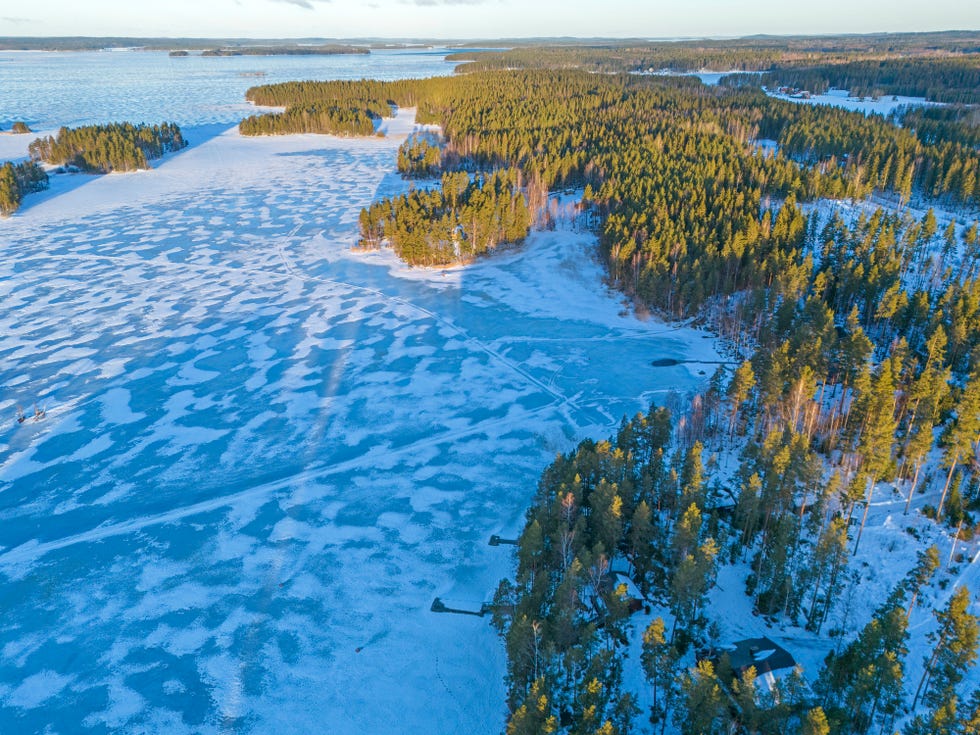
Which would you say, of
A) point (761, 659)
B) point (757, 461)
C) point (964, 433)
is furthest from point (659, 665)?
point (964, 433)

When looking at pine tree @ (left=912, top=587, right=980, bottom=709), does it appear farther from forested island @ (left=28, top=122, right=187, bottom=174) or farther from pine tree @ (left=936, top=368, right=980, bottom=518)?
forested island @ (left=28, top=122, right=187, bottom=174)

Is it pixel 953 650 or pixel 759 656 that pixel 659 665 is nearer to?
pixel 759 656

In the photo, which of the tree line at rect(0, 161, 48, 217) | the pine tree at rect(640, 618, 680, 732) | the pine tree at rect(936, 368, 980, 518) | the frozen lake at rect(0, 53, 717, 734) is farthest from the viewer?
the tree line at rect(0, 161, 48, 217)

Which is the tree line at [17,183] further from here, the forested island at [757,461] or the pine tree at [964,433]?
the pine tree at [964,433]

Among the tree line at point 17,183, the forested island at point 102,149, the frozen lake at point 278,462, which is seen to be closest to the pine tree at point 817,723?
the frozen lake at point 278,462

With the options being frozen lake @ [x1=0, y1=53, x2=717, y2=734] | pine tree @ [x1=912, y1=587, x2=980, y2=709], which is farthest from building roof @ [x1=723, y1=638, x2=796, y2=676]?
frozen lake @ [x1=0, y1=53, x2=717, y2=734]

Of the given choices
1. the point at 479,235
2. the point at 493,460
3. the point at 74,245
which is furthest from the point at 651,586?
the point at 74,245
